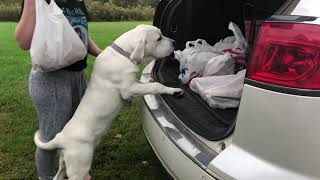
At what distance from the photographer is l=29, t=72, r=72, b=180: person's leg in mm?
3166

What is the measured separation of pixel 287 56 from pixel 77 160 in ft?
5.34

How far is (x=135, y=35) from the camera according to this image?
3.24m

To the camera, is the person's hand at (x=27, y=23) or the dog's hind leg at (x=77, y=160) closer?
the person's hand at (x=27, y=23)

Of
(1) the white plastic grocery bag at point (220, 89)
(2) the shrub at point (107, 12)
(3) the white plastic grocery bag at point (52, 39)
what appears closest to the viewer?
(3) the white plastic grocery bag at point (52, 39)

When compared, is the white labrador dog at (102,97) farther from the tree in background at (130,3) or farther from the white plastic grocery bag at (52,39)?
the tree in background at (130,3)

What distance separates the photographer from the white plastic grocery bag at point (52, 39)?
2.82 m

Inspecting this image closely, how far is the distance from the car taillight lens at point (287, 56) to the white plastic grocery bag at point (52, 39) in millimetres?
1210

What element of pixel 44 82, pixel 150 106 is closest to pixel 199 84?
pixel 150 106

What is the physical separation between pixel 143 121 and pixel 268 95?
174 centimetres

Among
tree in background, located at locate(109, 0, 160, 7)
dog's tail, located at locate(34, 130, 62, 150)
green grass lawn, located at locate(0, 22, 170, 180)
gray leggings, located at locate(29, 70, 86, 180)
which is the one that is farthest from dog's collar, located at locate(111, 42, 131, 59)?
tree in background, located at locate(109, 0, 160, 7)

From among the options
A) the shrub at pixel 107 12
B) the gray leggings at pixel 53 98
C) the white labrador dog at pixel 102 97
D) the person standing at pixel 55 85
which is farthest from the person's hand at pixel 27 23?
the shrub at pixel 107 12

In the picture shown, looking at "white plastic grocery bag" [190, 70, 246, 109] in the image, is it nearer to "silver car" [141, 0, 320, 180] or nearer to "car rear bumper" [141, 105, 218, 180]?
"car rear bumper" [141, 105, 218, 180]

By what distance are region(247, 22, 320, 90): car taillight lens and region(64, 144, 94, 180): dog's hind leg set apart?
4.62 ft

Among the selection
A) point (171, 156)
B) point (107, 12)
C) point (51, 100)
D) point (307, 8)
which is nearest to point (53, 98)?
point (51, 100)
